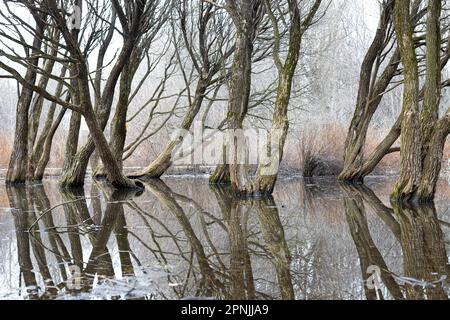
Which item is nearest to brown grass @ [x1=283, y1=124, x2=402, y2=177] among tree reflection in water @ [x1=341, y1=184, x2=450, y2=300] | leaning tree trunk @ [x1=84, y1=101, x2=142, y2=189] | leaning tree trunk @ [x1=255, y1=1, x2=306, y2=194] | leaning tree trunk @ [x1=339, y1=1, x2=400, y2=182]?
leaning tree trunk @ [x1=339, y1=1, x2=400, y2=182]

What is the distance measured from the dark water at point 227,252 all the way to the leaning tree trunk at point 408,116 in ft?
1.56

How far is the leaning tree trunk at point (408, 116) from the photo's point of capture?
8.67 meters

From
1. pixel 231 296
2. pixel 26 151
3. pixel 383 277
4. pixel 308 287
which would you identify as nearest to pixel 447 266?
pixel 383 277

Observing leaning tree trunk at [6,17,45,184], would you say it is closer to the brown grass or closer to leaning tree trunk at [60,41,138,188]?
leaning tree trunk at [60,41,138,188]

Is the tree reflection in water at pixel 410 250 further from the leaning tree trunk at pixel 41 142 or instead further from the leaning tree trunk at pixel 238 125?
the leaning tree trunk at pixel 41 142

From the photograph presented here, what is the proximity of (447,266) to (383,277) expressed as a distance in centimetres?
68

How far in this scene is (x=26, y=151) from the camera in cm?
1552

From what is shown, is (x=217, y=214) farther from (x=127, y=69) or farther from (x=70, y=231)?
(x=127, y=69)

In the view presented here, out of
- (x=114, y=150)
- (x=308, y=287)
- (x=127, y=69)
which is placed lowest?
(x=308, y=287)

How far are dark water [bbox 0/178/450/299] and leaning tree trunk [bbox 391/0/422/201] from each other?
0.48 meters

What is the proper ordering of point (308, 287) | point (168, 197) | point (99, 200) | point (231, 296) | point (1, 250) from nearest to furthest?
point (231, 296) → point (308, 287) → point (1, 250) → point (99, 200) → point (168, 197)

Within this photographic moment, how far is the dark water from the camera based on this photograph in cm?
371

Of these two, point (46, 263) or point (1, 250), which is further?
point (1, 250)

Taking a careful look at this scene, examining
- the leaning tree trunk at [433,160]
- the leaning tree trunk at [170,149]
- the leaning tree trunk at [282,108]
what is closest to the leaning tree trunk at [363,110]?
the leaning tree trunk at [170,149]
